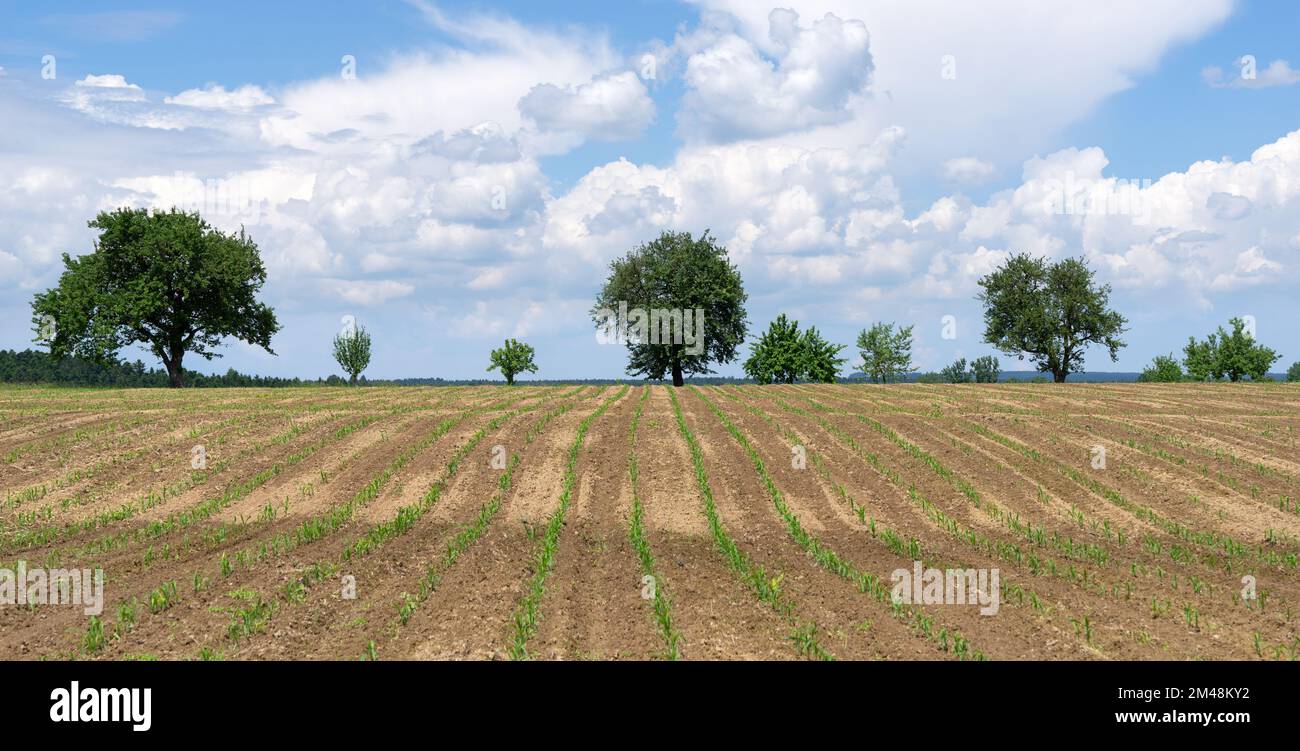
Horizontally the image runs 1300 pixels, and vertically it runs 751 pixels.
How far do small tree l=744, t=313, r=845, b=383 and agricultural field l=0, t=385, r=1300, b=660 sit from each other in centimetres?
3938

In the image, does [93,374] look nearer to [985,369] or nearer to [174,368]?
[174,368]

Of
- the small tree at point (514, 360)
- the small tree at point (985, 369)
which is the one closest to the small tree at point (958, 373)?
the small tree at point (985, 369)

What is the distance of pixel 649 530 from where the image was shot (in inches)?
770

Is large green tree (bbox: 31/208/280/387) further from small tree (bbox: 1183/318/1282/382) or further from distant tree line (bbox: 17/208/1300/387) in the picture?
small tree (bbox: 1183/318/1282/382)

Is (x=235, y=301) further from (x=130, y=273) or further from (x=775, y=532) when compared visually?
(x=775, y=532)

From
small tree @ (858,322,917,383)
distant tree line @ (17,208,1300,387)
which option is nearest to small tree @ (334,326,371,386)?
distant tree line @ (17,208,1300,387)

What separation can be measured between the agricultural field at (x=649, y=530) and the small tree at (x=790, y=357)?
39.4m

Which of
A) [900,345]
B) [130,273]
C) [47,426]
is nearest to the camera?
[47,426]

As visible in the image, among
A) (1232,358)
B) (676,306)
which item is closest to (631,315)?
(676,306)
